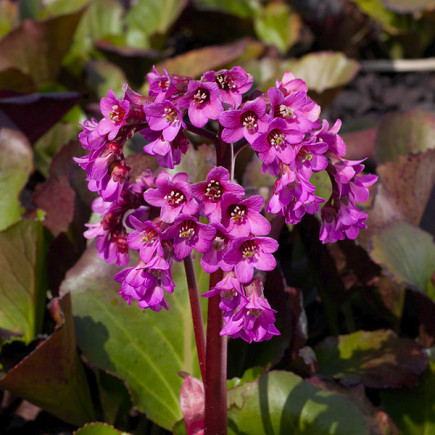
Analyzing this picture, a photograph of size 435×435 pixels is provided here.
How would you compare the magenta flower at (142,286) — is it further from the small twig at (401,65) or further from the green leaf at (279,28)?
the small twig at (401,65)

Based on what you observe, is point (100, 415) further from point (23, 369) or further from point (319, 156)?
point (319, 156)

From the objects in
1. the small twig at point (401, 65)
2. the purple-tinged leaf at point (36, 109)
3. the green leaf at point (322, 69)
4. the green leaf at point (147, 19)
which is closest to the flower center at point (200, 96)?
the purple-tinged leaf at point (36, 109)

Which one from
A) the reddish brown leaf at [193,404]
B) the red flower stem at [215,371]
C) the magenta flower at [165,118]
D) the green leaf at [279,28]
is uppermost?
the magenta flower at [165,118]

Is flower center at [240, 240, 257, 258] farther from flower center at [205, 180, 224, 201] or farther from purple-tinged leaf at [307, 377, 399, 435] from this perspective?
purple-tinged leaf at [307, 377, 399, 435]

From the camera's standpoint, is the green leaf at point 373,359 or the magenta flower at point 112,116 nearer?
the magenta flower at point 112,116

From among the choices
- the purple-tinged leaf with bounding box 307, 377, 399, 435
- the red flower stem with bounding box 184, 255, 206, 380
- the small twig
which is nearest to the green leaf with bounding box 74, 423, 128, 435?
the red flower stem with bounding box 184, 255, 206, 380

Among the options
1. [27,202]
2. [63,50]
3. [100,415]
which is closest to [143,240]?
[100,415]

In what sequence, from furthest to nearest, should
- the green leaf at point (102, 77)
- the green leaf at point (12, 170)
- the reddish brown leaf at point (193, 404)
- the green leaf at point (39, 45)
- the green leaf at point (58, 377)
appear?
the green leaf at point (102, 77) → the green leaf at point (39, 45) → the green leaf at point (12, 170) → the green leaf at point (58, 377) → the reddish brown leaf at point (193, 404)
